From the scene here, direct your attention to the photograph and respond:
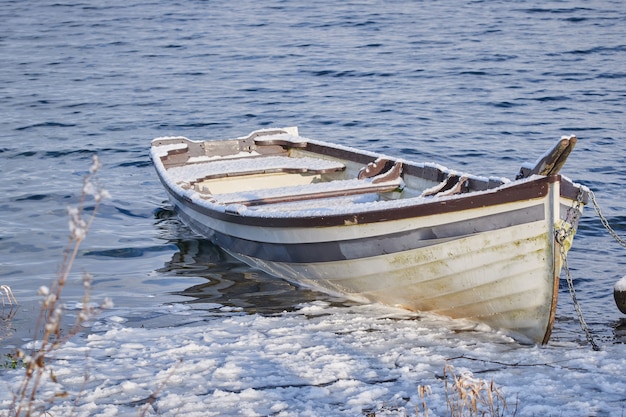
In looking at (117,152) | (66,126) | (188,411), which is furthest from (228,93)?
(188,411)

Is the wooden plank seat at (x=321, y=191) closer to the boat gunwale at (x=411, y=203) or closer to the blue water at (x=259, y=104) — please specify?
the boat gunwale at (x=411, y=203)

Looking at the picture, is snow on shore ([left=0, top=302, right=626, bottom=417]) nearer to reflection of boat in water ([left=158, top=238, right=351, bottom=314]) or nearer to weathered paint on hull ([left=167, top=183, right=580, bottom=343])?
weathered paint on hull ([left=167, top=183, right=580, bottom=343])

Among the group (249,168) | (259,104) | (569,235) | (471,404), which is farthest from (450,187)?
(259,104)

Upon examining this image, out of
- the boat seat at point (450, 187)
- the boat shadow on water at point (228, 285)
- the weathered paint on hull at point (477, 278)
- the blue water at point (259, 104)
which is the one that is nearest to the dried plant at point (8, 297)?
the blue water at point (259, 104)

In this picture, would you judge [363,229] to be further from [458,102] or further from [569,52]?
[569,52]

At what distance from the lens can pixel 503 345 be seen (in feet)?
22.6

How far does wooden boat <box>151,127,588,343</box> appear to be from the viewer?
6.59 meters

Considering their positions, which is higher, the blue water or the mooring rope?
the mooring rope

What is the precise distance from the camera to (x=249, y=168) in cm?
1147

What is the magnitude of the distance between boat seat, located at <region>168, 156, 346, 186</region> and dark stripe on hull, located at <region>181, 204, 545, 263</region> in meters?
2.10

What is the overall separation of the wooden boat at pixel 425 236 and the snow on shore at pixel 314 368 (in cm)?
29

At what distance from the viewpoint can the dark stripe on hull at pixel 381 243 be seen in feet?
21.7

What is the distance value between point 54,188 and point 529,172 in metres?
9.65

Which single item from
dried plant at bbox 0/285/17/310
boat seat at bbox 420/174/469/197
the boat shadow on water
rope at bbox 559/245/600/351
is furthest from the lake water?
boat seat at bbox 420/174/469/197
